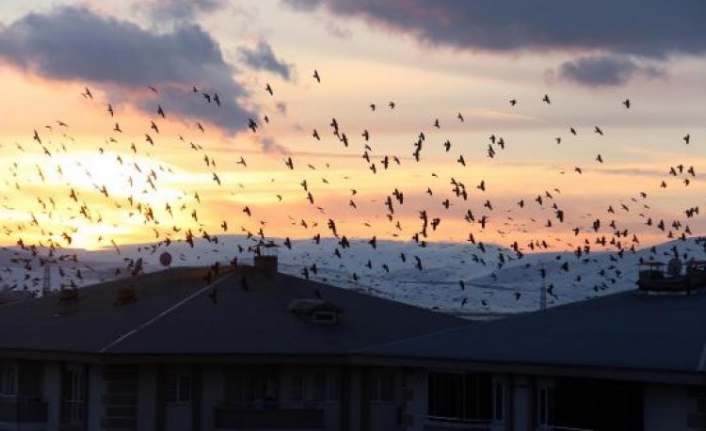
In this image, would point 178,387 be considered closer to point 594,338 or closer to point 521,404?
point 521,404

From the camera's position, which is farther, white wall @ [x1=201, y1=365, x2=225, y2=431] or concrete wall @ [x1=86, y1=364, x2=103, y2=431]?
white wall @ [x1=201, y1=365, x2=225, y2=431]

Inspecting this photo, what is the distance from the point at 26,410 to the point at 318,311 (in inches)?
412

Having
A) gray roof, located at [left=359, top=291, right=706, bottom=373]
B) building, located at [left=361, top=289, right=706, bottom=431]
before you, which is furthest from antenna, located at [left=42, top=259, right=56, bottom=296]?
building, located at [left=361, top=289, right=706, bottom=431]

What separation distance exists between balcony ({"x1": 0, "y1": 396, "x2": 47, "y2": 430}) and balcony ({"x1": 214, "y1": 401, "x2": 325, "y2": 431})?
722 centimetres

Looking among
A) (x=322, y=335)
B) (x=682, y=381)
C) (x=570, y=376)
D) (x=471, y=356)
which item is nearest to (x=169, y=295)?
(x=322, y=335)

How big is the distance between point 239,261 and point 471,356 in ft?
67.9

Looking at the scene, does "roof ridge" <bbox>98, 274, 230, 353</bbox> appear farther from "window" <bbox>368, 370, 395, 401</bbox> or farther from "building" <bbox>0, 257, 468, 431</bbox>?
"window" <bbox>368, 370, 395, 401</bbox>

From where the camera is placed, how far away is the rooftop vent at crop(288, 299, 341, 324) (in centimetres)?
6274

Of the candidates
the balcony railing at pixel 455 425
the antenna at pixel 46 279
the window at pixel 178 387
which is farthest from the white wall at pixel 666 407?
the antenna at pixel 46 279

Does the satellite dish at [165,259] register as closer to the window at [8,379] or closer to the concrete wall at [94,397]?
the window at [8,379]

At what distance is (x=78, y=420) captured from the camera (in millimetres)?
60750

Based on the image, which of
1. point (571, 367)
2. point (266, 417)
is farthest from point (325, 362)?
point (571, 367)

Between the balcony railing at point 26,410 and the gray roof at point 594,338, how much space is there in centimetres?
1216

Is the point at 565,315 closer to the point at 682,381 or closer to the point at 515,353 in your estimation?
the point at 515,353
